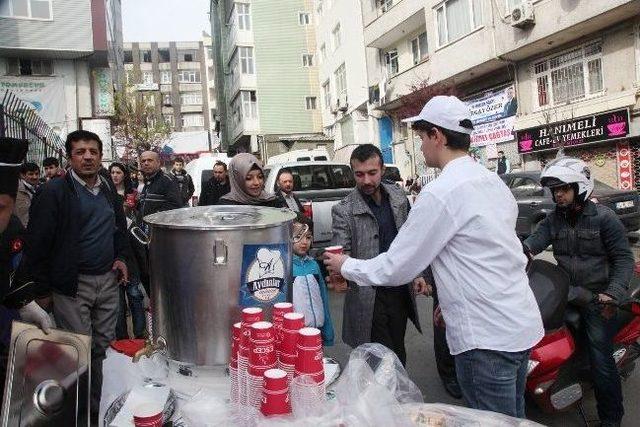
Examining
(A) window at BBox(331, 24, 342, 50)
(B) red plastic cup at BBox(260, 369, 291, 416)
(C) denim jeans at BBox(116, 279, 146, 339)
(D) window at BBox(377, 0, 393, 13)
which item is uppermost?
(A) window at BBox(331, 24, 342, 50)

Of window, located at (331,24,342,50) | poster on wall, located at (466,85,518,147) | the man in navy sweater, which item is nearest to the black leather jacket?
the man in navy sweater

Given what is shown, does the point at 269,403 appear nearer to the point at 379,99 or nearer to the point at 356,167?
the point at 356,167

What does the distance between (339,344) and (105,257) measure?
8.99ft

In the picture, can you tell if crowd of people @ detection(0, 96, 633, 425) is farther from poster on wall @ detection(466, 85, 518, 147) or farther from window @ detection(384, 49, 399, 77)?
window @ detection(384, 49, 399, 77)

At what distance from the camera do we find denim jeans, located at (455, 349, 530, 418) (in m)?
2.09

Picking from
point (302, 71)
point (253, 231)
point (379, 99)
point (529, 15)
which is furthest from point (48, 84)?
point (253, 231)

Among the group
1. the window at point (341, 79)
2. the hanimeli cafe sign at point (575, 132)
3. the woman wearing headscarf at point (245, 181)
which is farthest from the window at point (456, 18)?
the woman wearing headscarf at point (245, 181)

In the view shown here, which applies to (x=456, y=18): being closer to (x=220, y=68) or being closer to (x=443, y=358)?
(x=443, y=358)

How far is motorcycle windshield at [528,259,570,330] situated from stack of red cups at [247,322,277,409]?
7.47ft

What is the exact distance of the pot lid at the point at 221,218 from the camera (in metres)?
2.01

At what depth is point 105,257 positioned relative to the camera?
371 centimetres

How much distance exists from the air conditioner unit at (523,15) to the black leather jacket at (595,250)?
1304 cm

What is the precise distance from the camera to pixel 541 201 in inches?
413

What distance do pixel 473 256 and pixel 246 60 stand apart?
35889 mm
